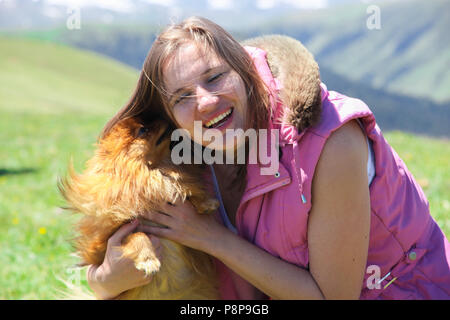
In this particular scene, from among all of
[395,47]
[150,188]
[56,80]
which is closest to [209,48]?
[150,188]

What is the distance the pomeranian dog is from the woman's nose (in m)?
0.34

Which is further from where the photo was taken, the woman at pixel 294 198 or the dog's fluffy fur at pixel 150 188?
the dog's fluffy fur at pixel 150 188

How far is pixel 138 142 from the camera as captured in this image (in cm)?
231

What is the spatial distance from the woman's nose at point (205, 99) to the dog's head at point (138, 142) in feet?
1.13

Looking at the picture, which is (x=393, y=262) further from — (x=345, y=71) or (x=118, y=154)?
(x=345, y=71)

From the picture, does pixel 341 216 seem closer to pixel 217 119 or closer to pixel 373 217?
pixel 373 217

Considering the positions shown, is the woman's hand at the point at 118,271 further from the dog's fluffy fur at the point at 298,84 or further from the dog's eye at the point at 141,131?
the dog's fluffy fur at the point at 298,84

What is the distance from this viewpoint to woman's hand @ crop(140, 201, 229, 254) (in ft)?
7.35

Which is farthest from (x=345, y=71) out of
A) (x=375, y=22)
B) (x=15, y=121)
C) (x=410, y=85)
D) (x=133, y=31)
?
(x=375, y=22)

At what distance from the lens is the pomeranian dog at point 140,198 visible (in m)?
2.20

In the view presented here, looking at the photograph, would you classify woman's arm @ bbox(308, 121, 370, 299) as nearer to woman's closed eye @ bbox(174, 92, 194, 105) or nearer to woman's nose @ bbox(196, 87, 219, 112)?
woman's nose @ bbox(196, 87, 219, 112)

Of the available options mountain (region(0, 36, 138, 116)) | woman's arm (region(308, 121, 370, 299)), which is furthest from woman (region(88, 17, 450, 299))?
mountain (region(0, 36, 138, 116))

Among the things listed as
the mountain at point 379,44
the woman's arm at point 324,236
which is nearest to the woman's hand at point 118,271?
the woman's arm at point 324,236

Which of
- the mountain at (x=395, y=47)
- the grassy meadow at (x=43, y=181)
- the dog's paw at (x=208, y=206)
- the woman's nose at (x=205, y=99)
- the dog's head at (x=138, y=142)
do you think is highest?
the woman's nose at (x=205, y=99)
